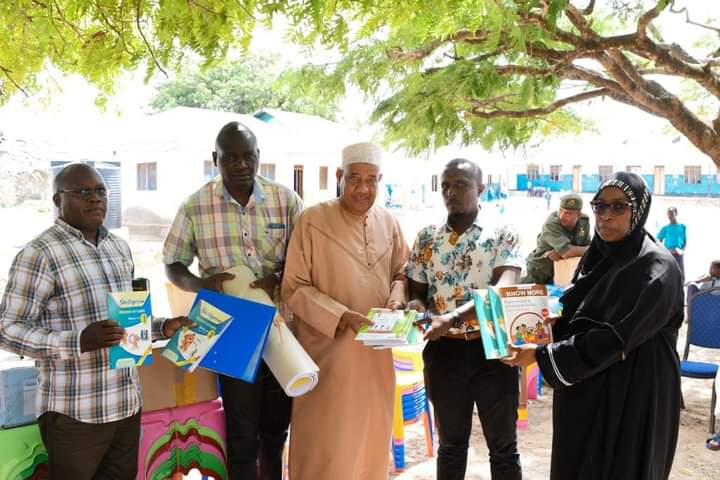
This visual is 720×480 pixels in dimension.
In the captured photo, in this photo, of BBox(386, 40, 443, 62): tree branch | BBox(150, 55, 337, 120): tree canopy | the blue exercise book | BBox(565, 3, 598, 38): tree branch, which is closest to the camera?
the blue exercise book

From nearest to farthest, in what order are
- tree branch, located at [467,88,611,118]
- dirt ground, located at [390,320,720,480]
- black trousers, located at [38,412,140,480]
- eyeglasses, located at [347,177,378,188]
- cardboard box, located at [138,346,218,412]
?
black trousers, located at [38,412,140,480] < eyeglasses, located at [347,177,378,188] < cardboard box, located at [138,346,218,412] < dirt ground, located at [390,320,720,480] < tree branch, located at [467,88,611,118]

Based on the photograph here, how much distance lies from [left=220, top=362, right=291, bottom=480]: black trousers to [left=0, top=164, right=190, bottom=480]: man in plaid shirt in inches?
26.4

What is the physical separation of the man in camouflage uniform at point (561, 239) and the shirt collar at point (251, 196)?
13.8 feet

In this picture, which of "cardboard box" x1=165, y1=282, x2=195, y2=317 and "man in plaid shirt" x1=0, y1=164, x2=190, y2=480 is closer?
"man in plaid shirt" x1=0, y1=164, x2=190, y2=480

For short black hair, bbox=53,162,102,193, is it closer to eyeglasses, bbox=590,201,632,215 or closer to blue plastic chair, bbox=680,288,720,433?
eyeglasses, bbox=590,201,632,215

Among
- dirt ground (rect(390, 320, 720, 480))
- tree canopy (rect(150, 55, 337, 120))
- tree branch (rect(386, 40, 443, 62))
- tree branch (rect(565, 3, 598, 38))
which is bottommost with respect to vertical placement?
dirt ground (rect(390, 320, 720, 480))

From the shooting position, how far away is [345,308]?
3.39 meters

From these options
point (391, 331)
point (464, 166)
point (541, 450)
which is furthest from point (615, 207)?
point (541, 450)

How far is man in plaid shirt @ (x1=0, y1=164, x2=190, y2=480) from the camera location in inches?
105

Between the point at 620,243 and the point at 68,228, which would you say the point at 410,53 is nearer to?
the point at 620,243

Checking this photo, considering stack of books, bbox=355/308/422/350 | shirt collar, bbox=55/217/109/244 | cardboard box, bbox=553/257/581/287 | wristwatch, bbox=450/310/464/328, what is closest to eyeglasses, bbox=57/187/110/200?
shirt collar, bbox=55/217/109/244

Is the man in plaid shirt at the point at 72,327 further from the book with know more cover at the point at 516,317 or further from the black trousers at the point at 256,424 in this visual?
the book with know more cover at the point at 516,317

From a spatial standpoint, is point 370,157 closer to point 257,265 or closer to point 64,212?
point 257,265

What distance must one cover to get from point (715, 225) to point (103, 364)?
2805 cm
